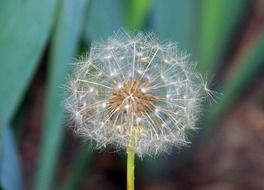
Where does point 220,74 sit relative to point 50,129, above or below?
above

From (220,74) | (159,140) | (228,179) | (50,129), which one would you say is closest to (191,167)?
(228,179)

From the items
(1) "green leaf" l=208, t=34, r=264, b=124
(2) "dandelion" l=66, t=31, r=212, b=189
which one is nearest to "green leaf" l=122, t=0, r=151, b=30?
(1) "green leaf" l=208, t=34, r=264, b=124

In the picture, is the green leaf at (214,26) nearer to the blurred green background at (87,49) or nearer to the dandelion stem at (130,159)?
the blurred green background at (87,49)

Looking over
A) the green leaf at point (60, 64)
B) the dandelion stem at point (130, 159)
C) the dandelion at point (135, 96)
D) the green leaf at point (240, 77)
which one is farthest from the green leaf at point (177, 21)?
the dandelion stem at point (130, 159)

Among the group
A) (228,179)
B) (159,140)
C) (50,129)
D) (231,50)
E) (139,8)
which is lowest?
(159,140)

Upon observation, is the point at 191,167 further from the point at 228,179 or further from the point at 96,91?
the point at 96,91

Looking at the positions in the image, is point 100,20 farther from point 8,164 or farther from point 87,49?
point 8,164
